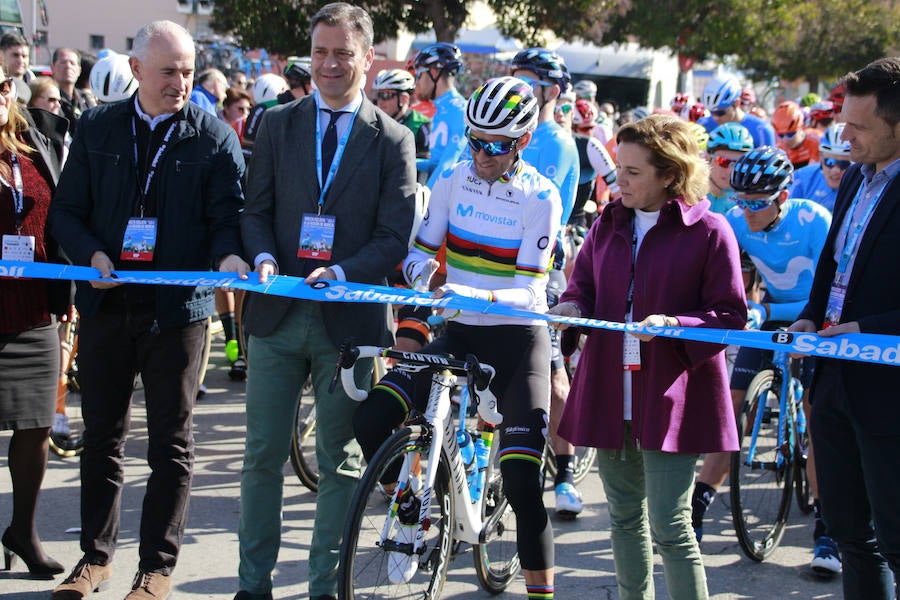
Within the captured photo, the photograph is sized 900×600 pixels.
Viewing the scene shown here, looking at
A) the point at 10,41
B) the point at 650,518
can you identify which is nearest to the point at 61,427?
the point at 650,518

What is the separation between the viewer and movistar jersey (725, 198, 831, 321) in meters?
5.50

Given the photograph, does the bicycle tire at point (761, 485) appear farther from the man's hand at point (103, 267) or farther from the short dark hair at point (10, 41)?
the short dark hair at point (10, 41)

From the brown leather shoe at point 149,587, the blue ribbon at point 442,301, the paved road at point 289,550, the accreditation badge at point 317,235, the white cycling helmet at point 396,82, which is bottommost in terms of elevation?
the paved road at point 289,550

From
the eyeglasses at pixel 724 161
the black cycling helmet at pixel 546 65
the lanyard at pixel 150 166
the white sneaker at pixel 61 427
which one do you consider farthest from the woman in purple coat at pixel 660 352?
the white sneaker at pixel 61 427

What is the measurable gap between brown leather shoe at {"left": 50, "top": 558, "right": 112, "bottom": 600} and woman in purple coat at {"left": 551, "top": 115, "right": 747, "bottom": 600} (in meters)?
2.16

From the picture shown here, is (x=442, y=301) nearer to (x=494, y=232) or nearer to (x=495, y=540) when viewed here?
(x=494, y=232)

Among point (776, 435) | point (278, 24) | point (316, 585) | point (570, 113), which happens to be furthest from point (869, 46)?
point (316, 585)

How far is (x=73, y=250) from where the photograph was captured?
4230mm

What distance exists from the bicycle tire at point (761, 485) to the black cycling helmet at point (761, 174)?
0.97m

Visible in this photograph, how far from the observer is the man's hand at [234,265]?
166 inches

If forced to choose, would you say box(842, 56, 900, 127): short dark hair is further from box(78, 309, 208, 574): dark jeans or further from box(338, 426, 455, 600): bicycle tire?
box(78, 309, 208, 574): dark jeans

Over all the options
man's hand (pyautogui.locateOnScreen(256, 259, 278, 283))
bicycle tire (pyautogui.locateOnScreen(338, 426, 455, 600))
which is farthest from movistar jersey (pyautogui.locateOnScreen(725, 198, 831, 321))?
man's hand (pyautogui.locateOnScreen(256, 259, 278, 283))

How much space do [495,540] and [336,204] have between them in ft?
5.86

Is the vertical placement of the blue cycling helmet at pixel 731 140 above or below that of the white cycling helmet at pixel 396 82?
below
